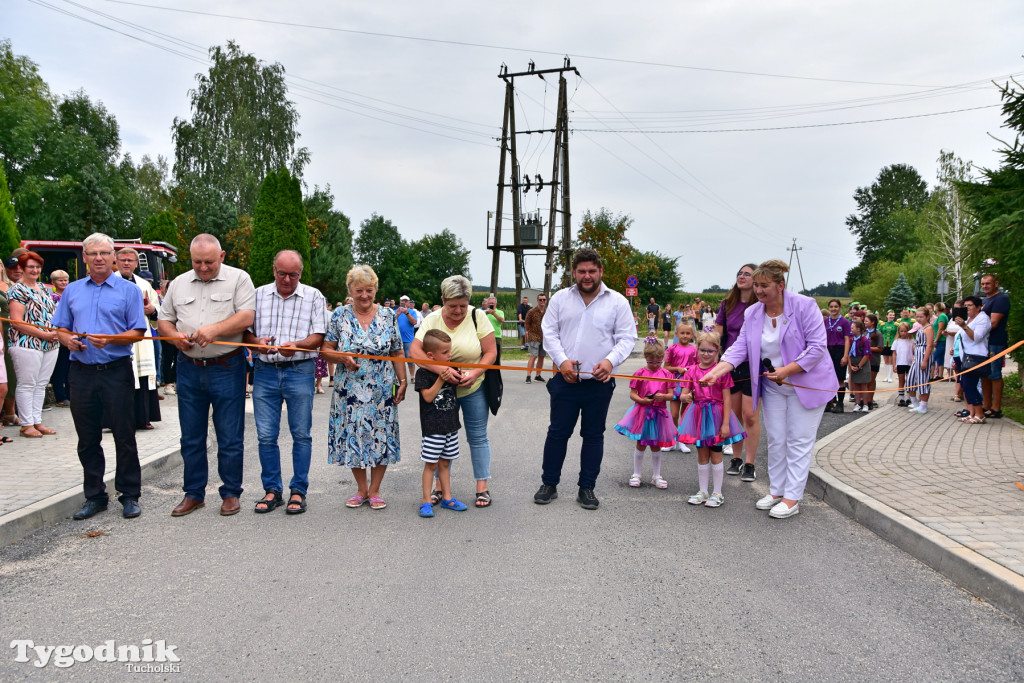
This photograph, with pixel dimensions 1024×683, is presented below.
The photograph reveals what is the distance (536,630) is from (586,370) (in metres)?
2.65

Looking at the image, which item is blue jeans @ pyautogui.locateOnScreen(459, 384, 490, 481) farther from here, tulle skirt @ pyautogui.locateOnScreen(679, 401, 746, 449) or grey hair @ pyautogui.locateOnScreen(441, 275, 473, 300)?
tulle skirt @ pyautogui.locateOnScreen(679, 401, 746, 449)

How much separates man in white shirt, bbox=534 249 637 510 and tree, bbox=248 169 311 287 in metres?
24.0

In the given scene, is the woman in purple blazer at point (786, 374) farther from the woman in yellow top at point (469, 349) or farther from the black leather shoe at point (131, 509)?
the black leather shoe at point (131, 509)

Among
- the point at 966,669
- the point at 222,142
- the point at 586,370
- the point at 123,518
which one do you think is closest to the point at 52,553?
the point at 123,518

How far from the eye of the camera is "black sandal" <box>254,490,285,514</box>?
551 cm

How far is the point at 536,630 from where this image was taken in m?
3.50

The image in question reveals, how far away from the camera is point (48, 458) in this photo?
6.89m

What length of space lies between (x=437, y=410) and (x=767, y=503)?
2.81 metres

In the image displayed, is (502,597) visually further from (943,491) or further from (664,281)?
(664,281)

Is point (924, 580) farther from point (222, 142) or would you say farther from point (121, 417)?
point (222, 142)

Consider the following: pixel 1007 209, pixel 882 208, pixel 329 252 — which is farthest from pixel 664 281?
pixel 1007 209

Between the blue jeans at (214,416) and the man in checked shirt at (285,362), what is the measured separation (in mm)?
158

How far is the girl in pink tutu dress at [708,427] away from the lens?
19.5ft

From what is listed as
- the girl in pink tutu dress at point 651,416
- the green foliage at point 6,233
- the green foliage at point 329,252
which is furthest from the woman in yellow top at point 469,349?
the green foliage at point 329,252
